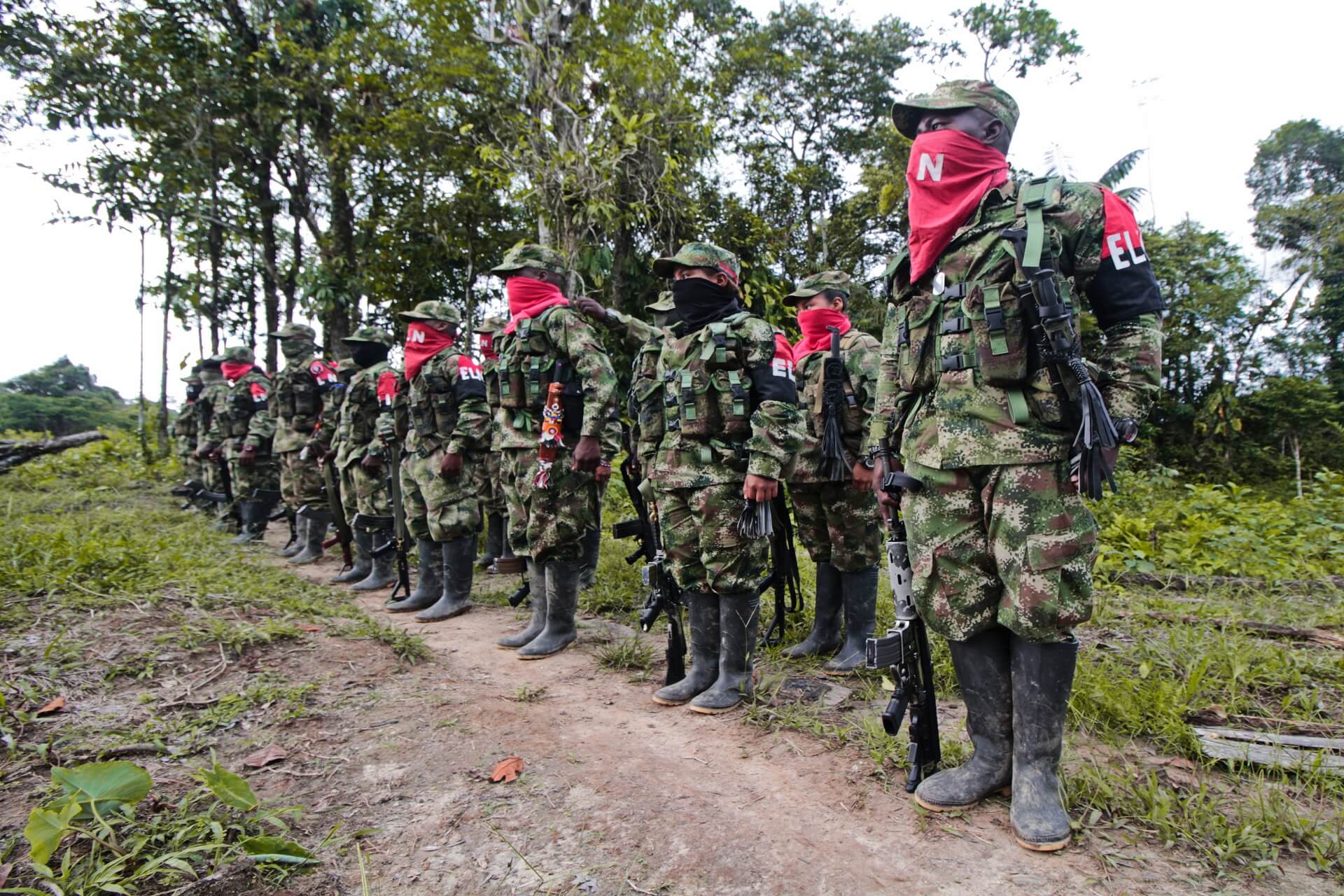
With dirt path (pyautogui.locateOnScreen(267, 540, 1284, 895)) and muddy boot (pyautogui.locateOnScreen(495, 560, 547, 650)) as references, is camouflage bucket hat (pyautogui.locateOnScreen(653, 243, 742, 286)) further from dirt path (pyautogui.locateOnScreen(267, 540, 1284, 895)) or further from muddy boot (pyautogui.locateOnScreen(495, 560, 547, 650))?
dirt path (pyautogui.locateOnScreen(267, 540, 1284, 895))

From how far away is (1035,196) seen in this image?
7.54ft

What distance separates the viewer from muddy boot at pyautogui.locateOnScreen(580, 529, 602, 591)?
563 centimetres

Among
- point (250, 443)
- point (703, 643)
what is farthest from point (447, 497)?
point (250, 443)

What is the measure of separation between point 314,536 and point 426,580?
3092 millimetres

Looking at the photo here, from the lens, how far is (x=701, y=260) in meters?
3.69

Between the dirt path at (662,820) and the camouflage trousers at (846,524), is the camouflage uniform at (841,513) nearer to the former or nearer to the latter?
the camouflage trousers at (846,524)

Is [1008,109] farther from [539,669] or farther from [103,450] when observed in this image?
[103,450]

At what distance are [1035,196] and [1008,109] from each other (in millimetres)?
433

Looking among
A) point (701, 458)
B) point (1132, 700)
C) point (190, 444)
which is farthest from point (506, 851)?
point (190, 444)

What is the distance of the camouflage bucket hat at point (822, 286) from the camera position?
464 cm

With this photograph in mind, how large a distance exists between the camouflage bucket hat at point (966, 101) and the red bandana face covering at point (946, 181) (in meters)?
0.09

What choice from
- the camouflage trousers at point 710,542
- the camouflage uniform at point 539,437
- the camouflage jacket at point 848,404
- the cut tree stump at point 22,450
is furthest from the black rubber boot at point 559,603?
the cut tree stump at point 22,450

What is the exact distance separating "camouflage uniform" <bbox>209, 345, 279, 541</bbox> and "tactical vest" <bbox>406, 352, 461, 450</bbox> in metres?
4.29

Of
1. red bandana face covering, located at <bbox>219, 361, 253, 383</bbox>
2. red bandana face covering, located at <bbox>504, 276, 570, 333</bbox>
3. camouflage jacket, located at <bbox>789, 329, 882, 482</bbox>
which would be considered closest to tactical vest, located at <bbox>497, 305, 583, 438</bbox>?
red bandana face covering, located at <bbox>504, 276, 570, 333</bbox>
